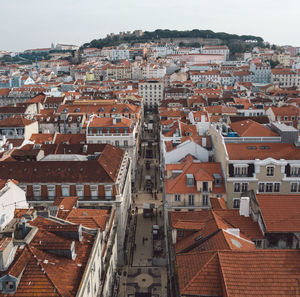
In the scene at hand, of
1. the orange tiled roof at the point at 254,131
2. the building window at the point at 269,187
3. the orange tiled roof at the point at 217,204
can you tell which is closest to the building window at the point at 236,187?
the building window at the point at 269,187

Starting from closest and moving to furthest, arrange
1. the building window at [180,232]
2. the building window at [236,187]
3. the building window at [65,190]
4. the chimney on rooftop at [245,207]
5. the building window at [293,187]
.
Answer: the building window at [180,232] < the chimney on rooftop at [245,207] < the building window at [293,187] < the building window at [236,187] < the building window at [65,190]

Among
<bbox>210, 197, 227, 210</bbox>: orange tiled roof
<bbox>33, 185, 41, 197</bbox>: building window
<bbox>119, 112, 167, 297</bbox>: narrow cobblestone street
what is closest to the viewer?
<bbox>210, 197, 227, 210</bbox>: orange tiled roof

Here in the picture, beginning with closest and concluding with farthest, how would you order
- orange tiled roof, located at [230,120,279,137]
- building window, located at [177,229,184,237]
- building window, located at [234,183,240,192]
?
1. building window, located at [177,229,184,237]
2. building window, located at [234,183,240,192]
3. orange tiled roof, located at [230,120,279,137]

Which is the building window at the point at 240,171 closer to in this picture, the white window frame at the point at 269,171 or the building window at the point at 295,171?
the white window frame at the point at 269,171

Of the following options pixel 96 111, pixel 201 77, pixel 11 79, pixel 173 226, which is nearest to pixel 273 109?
pixel 96 111

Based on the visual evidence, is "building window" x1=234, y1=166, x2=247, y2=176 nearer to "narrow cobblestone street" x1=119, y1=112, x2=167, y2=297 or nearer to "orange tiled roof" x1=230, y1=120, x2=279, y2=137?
"orange tiled roof" x1=230, y1=120, x2=279, y2=137

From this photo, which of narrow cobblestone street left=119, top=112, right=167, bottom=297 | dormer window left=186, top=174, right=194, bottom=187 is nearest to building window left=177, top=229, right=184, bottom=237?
narrow cobblestone street left=119, top=112, right=167, bottom=297

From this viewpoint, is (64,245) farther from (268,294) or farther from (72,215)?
(268,294)

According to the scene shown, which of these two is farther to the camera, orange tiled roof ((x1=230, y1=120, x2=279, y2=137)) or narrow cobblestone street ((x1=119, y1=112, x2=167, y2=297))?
orange tiled roof ((x1=230, y1=120, x2=279, y2=137))
